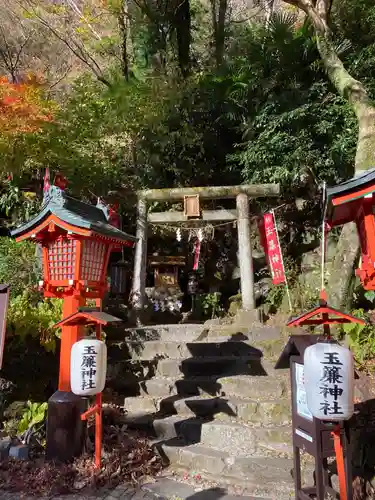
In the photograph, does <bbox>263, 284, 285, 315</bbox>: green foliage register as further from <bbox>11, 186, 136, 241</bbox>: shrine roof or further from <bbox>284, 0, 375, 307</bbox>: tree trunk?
<bbox>11, 186, 136, 241</bbox>: shrine roof

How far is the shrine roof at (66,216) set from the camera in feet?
18.3

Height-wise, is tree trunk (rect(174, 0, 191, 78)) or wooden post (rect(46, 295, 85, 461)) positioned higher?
tree trunk (rect(174, 0, 191, 78))

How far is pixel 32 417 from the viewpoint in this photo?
6242mm

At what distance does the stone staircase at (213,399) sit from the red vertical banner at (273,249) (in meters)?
1.52

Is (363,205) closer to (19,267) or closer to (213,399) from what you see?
(213,399)

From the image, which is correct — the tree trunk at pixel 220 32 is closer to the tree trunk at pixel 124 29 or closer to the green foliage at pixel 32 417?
the tree trunk at pixel 124 29

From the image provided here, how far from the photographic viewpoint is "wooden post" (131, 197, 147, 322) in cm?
1055

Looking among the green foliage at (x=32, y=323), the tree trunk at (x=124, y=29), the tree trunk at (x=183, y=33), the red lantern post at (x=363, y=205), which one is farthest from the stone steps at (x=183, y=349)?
the tree trunk at (x=183, y=33)

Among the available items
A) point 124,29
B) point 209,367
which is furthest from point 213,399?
point 124,29

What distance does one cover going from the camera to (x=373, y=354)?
7203mm

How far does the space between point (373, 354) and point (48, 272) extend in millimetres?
5807

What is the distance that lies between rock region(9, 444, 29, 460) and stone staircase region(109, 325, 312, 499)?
1.71 m

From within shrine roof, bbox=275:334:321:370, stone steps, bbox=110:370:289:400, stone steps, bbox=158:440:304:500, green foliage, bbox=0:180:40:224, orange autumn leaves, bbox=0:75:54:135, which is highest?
orange autumn leaves, bbox=0:75:54:135

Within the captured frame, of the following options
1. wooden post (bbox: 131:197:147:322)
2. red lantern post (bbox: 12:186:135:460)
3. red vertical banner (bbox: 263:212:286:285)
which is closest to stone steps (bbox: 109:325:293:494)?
wooden post (bbox: 131:197:147:322)
